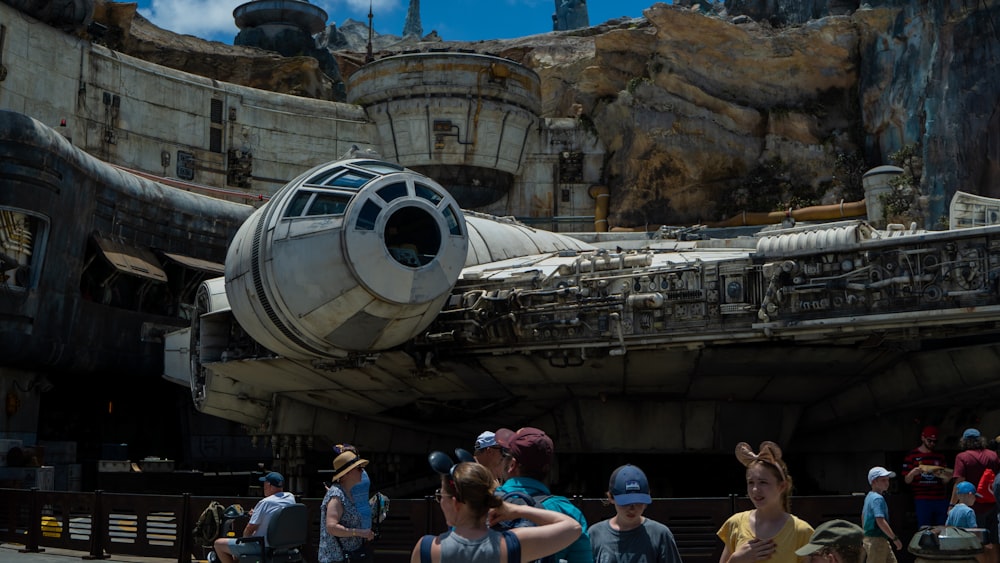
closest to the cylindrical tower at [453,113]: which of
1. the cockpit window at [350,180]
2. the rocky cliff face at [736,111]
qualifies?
the rocky cliff face at [736,111]

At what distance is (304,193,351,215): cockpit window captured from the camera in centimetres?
1903

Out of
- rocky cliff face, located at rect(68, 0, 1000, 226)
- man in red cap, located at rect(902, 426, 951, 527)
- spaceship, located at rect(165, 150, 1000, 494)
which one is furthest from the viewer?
rocky cliff face, located at rect(68, 0, 1000, 226)

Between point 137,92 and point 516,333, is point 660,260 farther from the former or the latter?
point 137,92

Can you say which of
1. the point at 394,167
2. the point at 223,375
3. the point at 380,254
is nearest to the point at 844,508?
the point at 380,254

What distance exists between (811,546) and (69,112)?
128 ft

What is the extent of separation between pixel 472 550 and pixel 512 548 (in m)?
0.22

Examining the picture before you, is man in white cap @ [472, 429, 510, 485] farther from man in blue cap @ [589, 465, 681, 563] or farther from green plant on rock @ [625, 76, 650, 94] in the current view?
green plant on rock @ [625, 76, 650, 94]

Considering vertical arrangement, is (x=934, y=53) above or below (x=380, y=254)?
above

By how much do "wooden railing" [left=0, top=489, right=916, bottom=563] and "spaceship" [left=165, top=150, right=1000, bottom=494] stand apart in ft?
14.5

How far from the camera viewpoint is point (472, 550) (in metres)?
5.57

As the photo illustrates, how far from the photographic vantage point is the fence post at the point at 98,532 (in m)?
17.1

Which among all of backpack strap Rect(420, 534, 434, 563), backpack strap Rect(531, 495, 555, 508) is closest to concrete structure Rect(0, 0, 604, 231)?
backpack strap Rect(531, 495, 555, 508)

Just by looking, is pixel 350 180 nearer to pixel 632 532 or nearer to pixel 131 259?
pixel 632 532

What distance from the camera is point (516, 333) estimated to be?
20.6 m
